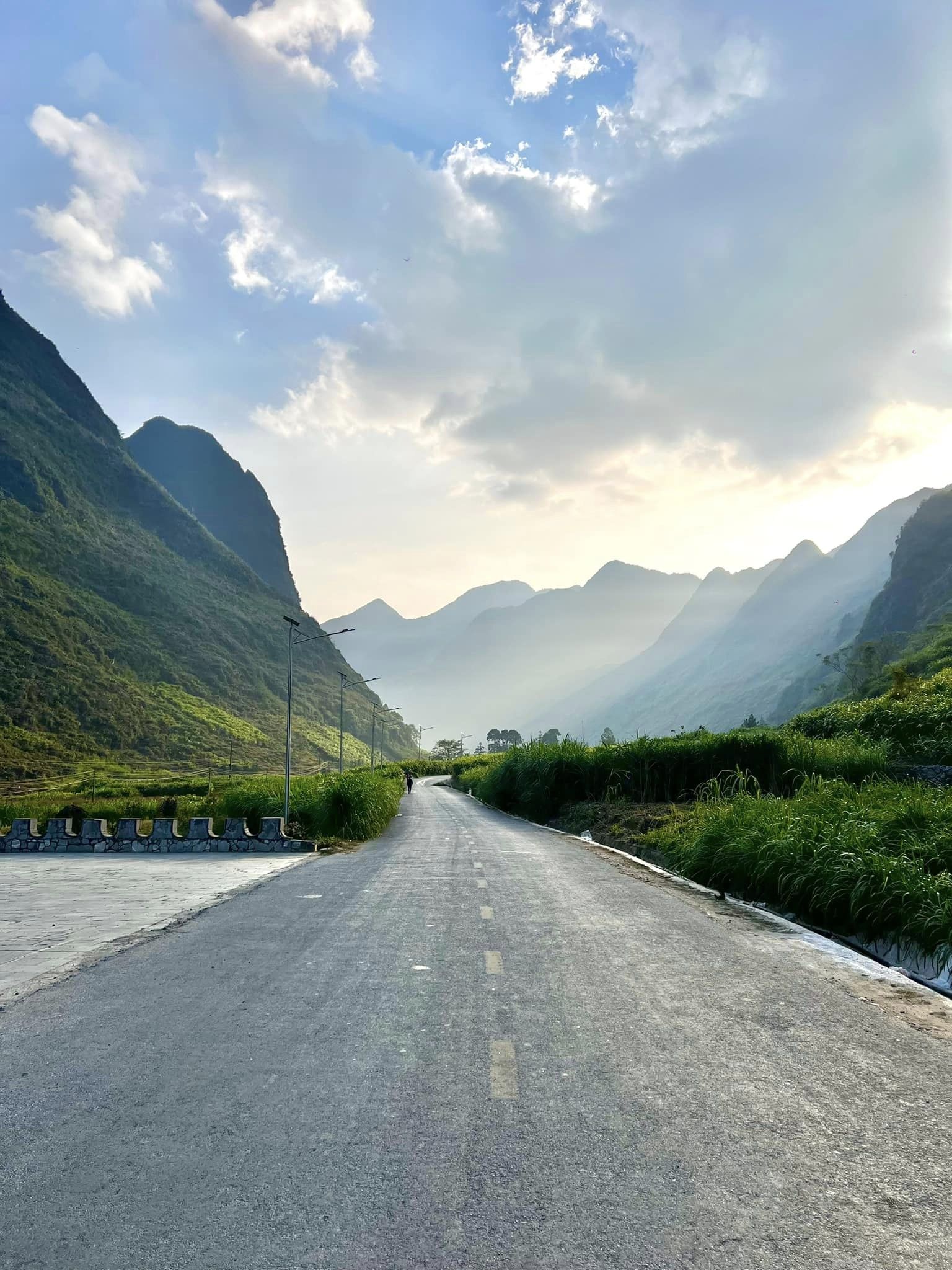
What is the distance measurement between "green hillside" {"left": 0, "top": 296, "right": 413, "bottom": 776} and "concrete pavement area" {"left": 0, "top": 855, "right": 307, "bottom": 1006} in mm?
73623

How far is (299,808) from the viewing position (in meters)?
25.5

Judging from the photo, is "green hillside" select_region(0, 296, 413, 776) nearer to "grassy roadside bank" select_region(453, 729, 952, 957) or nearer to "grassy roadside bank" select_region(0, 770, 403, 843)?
"grassy roadside bank" select_region(0, 770, 403, 843)

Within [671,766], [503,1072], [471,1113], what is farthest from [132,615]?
[471,1113]

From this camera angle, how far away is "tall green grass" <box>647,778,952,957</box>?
26.4 feet

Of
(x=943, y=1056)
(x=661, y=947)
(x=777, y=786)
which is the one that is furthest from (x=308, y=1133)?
(x=777, y=786)

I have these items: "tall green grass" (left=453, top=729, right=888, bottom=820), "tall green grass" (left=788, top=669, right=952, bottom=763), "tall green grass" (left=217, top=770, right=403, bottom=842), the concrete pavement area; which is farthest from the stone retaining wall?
"tall green grass" (left=788, top=669, right=952, bottom=763)

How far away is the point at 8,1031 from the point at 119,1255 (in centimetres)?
314

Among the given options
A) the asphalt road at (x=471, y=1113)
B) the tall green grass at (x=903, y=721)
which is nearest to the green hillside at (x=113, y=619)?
the tall green grass at (x=903, y=721)

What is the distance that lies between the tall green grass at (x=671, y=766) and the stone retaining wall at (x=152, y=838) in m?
11.1

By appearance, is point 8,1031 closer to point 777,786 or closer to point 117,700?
point 777,786

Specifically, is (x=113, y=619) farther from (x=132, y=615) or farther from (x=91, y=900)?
(x=91, y=900)

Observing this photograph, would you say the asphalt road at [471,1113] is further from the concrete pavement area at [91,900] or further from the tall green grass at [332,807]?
the tall green grass at [332,807]

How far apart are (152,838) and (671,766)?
49.8 feet

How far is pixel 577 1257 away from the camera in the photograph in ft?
9.51
